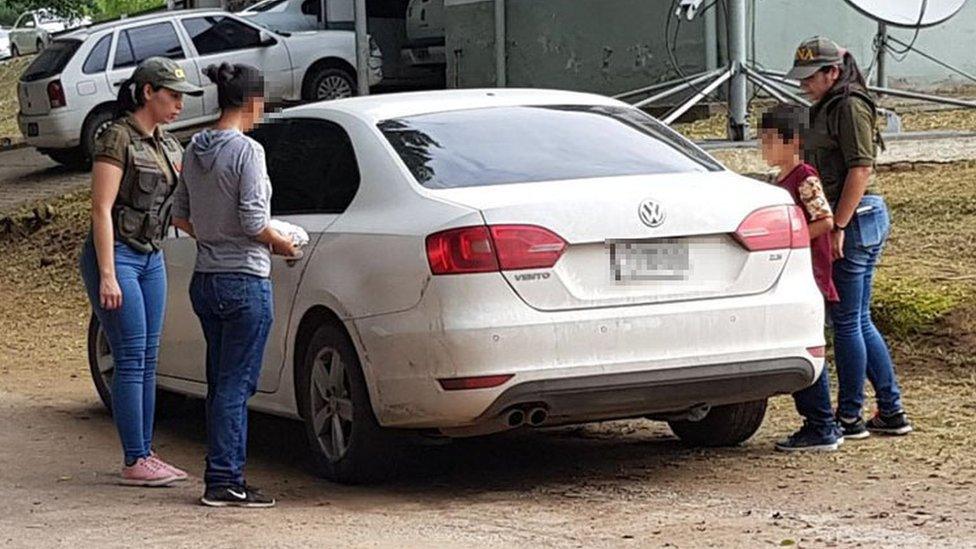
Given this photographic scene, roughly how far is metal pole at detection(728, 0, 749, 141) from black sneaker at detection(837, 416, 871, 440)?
6875 millimetres

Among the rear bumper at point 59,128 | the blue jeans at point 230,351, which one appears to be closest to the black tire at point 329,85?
the rear bumper at point 59,128

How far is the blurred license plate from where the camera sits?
6.65 m

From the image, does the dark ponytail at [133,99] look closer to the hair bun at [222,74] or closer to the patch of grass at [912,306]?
the hair bun at [222,74]

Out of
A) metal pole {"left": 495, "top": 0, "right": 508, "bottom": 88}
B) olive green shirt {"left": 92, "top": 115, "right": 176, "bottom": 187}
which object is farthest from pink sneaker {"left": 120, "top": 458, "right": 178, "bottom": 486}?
metal pole {"left": 495, "top": 0, "right": 508, "bottom": 88}

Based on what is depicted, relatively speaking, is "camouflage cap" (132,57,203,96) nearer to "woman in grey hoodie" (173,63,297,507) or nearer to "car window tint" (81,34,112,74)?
"woman in grey hoodie" (173,63,297,507)

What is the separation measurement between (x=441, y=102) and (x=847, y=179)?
176 cm

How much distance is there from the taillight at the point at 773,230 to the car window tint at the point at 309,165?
5.34ft

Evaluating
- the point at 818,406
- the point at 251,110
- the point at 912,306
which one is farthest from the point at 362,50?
the point at 251,110

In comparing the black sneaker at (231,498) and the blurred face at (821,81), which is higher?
the blurred face at (821,81)

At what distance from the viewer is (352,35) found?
2288cm

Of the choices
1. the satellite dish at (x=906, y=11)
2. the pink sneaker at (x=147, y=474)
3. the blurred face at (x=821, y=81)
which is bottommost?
the pink sneaker at (x=147, y=474)

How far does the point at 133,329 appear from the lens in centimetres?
725

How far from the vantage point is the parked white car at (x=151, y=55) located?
67.5 feet

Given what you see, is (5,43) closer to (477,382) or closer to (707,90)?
(707,90)
